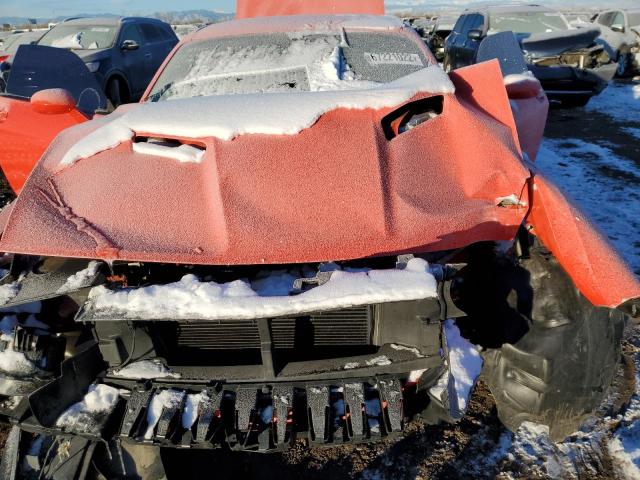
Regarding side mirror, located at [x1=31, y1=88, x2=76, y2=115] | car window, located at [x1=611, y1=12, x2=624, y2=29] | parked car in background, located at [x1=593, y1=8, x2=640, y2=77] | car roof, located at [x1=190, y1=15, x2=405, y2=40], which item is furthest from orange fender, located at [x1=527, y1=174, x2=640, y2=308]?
car window, located at [x1=611, y1=12, x2=624, y2=29]

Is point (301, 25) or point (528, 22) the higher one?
point (301, 25)

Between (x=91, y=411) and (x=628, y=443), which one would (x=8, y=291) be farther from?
(x=628, y=443)

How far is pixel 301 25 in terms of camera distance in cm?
311

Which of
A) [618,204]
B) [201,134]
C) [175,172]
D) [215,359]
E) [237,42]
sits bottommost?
[618,204]

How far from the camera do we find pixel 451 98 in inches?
79.8

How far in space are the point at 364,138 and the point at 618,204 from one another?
3.39m

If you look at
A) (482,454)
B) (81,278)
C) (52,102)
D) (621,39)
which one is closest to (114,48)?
(52,102)

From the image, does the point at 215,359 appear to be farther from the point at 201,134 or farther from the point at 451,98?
the point at 451,98

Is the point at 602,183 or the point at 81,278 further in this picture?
the point at 602,183

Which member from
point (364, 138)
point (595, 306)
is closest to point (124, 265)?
point (364, 138)

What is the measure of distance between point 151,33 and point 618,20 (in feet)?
33.4

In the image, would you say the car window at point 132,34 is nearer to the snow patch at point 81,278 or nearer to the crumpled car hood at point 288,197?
the crumpled car hood at point 288,197

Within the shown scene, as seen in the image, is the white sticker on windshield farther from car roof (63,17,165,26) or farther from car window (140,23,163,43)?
car window (140,23,163,43)

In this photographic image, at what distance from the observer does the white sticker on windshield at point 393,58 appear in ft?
9.19
